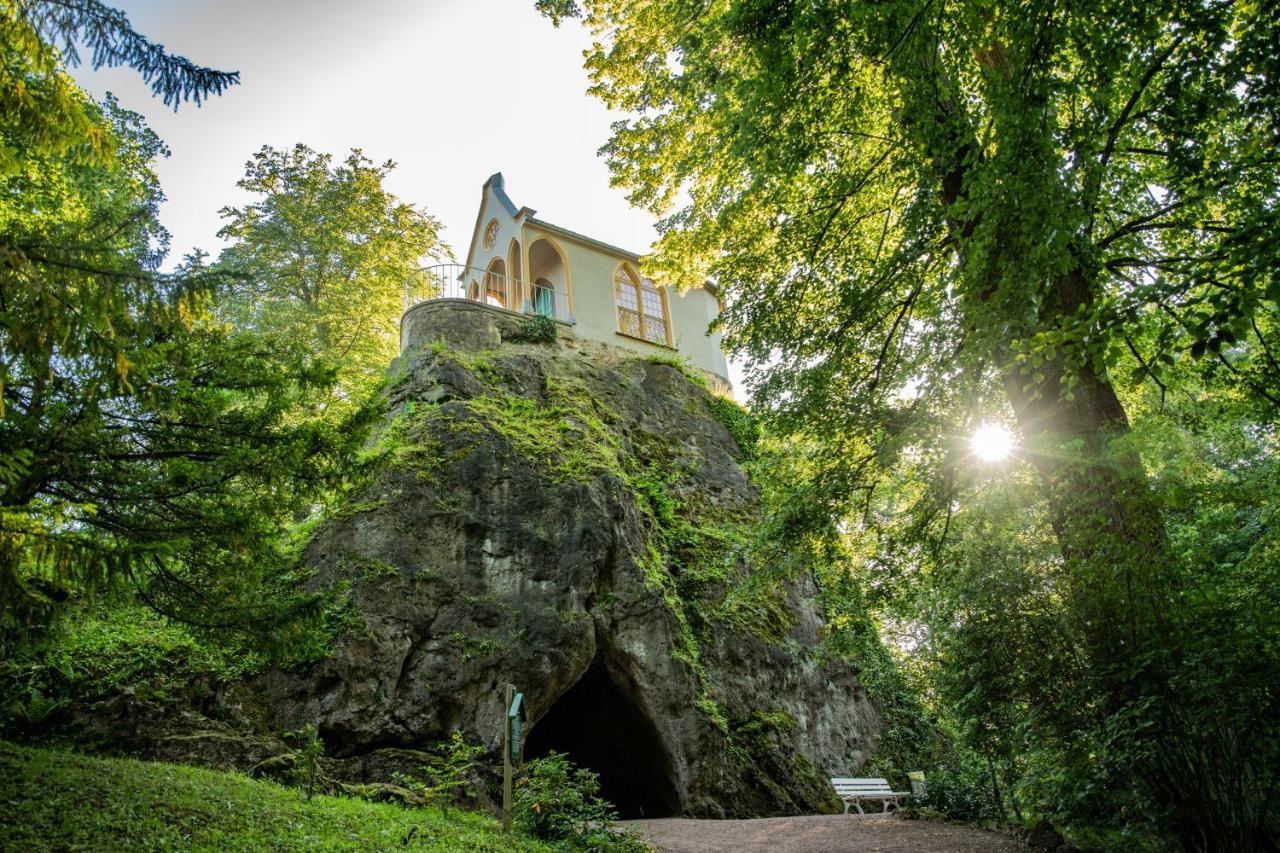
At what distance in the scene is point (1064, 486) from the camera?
530 centimetres

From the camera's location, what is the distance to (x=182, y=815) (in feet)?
17.4

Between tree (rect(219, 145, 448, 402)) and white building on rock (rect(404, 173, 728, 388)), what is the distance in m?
1.38

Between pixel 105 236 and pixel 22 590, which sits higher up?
pixel 105 236

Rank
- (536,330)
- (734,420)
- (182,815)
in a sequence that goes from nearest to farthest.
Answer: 1. (182,815)
2. (536,330)
3. (734,420)

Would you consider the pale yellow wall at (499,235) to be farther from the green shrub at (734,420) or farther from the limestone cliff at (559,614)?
the green shrub at (734,420)

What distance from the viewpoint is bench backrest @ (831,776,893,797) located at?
1120 cm

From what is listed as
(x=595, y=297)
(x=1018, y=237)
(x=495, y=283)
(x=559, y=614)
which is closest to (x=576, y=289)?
(x=595, y=297)

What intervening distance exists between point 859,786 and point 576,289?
1334 cm

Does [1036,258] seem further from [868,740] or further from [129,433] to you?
[868,740]

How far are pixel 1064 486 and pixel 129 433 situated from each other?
6.91m

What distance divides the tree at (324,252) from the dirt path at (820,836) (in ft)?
42.1

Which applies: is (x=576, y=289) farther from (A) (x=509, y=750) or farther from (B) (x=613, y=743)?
(A) (x=509, y=750)

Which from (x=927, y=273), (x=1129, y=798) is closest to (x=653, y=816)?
(x=1129, y=798)

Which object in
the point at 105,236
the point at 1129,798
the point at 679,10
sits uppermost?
the point at 679,10
